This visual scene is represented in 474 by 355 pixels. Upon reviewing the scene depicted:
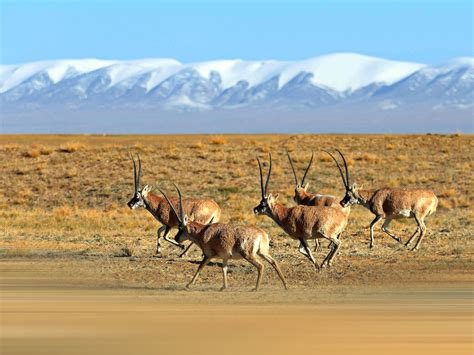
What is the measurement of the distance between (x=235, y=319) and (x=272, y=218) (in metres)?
6.47

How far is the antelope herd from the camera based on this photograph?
55.9 feet

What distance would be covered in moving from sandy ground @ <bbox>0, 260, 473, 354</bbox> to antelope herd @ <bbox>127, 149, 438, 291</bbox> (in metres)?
0.68

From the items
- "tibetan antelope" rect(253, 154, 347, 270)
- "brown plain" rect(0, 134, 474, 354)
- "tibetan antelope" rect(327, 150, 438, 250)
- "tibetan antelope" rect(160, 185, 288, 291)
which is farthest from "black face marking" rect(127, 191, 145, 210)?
"tibetan antelope" rect(160, 185, 288, 291)

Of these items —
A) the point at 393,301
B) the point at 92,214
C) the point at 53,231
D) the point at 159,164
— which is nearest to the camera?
the point at 393,301

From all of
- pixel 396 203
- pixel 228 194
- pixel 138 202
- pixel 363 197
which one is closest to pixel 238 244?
pixel 138 202

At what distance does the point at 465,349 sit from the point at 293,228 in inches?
335

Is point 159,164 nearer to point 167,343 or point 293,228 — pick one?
point 293,228

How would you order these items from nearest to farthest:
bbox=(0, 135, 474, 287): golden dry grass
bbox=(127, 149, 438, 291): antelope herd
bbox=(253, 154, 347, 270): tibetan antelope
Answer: bbox=(127, 149, 438, 291): antelope herd < bbox=(253, 154, 347, 270): tibetan antelope < bbox=(0, 135, 474, 287): golden dry grass

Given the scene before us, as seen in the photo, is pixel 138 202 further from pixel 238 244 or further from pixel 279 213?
pixel 238 244

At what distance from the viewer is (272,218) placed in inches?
797

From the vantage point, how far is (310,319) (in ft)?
45.6

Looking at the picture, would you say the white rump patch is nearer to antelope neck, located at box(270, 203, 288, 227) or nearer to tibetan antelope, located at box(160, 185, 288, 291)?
antelope neck, located at box(270, 203, 288, 227)

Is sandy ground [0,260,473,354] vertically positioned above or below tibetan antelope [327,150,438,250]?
below

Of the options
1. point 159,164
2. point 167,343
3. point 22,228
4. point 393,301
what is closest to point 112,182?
point 159,164
